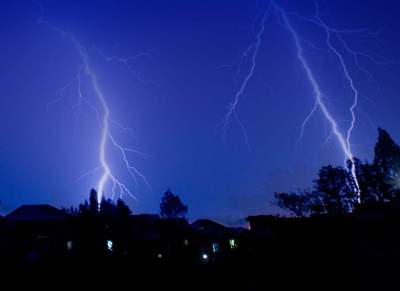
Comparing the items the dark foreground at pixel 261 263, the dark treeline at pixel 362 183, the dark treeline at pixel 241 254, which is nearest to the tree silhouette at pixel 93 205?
the dark treeline at pixel 241 254

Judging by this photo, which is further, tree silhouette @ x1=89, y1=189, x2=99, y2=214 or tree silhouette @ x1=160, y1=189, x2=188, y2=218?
tree silhouette @ x1=160, y1=189, x2=188, y2=218

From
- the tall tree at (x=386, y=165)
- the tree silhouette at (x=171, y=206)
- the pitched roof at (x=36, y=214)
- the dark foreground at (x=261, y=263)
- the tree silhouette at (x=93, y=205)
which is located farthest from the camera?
the tree silhouette at (x=171, y=206)

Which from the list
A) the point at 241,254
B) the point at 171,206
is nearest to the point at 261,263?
the point at 241,254

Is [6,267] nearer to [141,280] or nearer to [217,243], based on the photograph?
[141,280]

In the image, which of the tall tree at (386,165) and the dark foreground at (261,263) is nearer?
the dark foreground at (261,263)

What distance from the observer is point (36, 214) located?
78.0ft

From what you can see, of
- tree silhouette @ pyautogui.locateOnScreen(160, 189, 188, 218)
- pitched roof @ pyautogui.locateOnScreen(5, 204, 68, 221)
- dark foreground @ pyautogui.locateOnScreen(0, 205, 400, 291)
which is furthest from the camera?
tree silhouette @ pyautogui.locateOnScreen(160, 189, 188, 218)

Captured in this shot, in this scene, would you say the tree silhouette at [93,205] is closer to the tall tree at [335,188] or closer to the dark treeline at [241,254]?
the dark treeline at [241,254]

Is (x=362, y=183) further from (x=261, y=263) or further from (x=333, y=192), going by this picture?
(x=261, y=263)

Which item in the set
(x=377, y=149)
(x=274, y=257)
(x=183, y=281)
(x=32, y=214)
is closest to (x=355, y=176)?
(x=377, y=149)

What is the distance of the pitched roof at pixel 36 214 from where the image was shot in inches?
904

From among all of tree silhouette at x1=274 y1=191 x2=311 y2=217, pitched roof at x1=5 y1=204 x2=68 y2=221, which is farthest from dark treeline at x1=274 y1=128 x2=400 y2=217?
pitched roof at x1=5 y1=204 x2=68 y2=221

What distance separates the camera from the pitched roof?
2295 cm

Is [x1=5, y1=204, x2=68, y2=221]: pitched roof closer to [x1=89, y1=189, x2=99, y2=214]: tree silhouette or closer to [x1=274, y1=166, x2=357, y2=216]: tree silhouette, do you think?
[x1=89, y1=189, x2=99, y2=214]: tree silhouette
